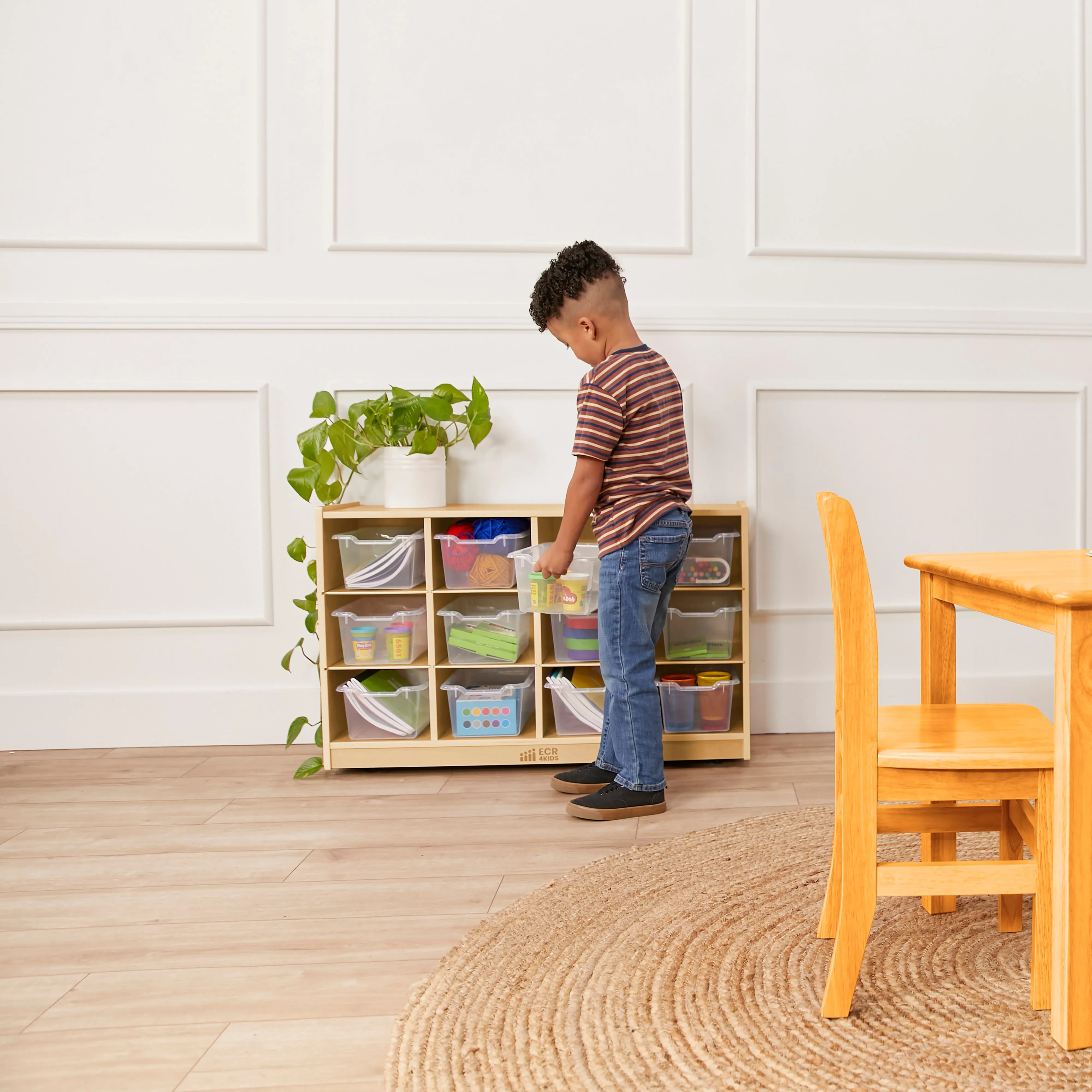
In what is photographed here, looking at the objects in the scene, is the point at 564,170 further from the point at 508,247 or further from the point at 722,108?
the point at 722,108

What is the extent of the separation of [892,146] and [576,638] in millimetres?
1845

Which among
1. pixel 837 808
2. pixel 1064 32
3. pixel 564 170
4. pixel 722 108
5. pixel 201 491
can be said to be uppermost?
pixel 1064 32

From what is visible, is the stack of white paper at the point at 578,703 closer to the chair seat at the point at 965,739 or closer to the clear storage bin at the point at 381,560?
the clear storage bin at the point at 381,560

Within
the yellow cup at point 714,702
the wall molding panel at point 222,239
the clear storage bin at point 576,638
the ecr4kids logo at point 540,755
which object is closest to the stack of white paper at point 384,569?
the clear storage bin at point 576,638

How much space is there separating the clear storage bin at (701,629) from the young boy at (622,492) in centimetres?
42

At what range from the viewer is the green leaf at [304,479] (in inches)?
104

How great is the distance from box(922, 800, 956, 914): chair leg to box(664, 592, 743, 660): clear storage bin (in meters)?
1.05

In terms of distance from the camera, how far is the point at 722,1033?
129 cm

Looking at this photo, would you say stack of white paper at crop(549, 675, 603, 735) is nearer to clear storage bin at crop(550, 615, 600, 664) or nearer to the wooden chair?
clear storage bin at crop(550, 615, 600, 664)

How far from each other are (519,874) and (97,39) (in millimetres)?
2688

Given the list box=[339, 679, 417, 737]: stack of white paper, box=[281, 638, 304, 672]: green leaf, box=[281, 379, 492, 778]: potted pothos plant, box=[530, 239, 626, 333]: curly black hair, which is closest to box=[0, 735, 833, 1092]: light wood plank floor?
box=[339, 679, 417, 737]: stack of white paper

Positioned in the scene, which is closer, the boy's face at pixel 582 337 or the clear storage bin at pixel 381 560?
the boy's face at pixel 582 337

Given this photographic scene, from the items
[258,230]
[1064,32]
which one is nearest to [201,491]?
[258,230]

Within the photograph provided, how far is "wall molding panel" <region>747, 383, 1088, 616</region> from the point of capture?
9.57ft
